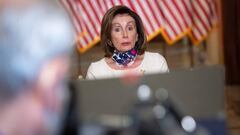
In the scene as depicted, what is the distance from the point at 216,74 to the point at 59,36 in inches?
9.9

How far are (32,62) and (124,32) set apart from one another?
1388 millimetres

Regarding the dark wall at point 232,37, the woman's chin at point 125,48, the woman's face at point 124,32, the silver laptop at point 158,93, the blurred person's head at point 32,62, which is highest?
the blurred person's head at point 32,62

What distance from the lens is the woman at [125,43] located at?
75.7 inches

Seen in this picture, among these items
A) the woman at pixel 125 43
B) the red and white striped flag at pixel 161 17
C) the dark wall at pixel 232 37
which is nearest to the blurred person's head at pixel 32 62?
the woman at pixel 125 43

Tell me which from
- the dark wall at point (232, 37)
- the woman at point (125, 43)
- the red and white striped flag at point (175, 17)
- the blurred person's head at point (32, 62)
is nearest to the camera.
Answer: the blurred person's head at point (32, 62)

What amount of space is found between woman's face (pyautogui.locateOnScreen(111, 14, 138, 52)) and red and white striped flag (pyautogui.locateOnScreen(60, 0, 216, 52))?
94.3 inches

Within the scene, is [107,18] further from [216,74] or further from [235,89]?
[235,89]

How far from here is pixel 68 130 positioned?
57 centimetres

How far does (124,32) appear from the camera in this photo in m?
1.92

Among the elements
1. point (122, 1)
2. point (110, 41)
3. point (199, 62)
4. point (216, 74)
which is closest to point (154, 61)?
point (110, 41)

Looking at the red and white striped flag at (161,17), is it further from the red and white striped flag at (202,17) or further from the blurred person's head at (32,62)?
the blurred person's head at (32,62)

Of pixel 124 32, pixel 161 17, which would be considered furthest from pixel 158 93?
pixel 161 17

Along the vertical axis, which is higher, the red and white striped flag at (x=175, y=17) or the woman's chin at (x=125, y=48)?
the woman's chin at (x=125, y=48)

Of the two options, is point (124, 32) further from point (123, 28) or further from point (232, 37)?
point (232, 37)
